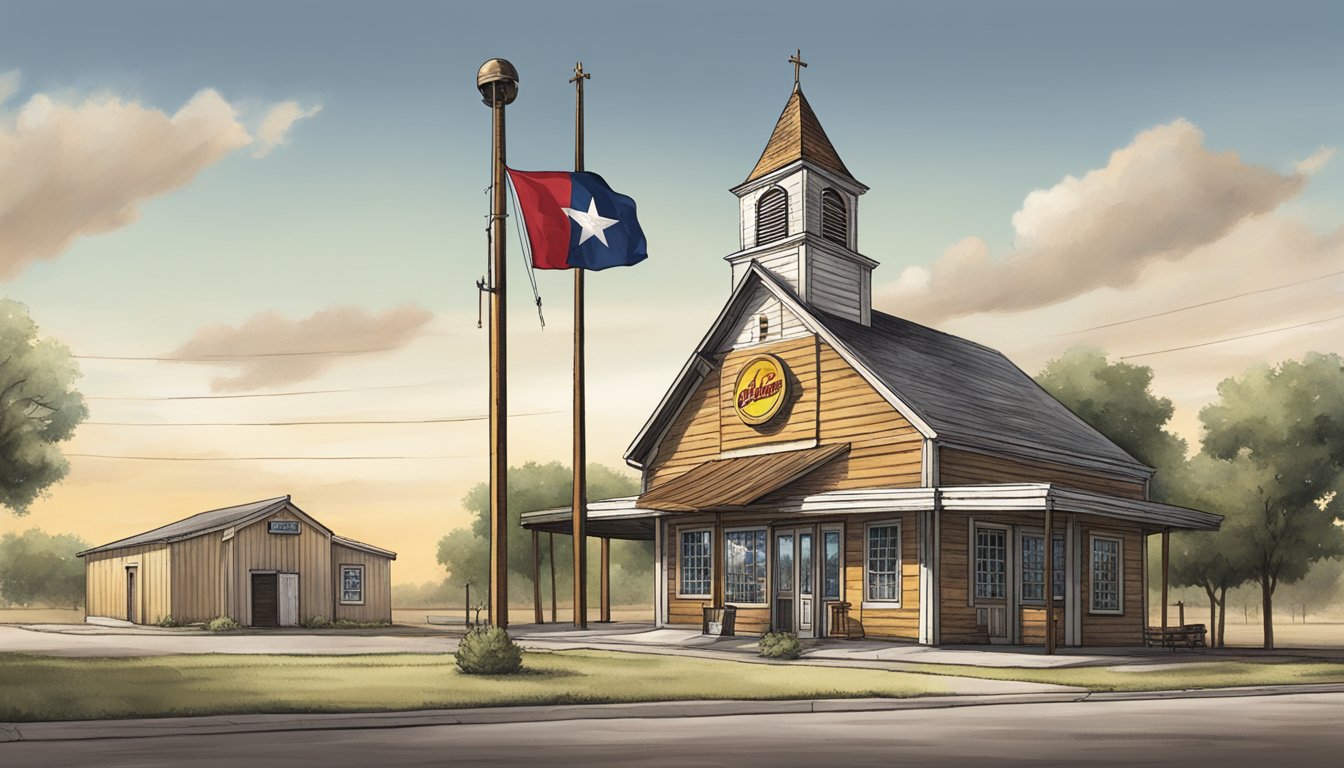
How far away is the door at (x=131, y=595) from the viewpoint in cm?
4709

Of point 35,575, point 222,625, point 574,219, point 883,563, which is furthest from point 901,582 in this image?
point 35,575

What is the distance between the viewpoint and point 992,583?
108 ft

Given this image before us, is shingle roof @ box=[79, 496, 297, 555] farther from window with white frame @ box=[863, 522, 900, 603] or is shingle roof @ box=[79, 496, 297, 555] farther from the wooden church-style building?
window with white frame @ box=[863, 522, 900, 603]

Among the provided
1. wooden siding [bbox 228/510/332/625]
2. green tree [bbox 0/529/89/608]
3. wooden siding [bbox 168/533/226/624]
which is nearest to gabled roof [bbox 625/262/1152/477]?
wooden siding [bbox 228/510/332/625]

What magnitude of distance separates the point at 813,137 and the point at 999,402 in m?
8.70

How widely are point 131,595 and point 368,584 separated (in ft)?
25.9

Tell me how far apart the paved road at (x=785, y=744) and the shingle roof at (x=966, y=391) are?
1582cm

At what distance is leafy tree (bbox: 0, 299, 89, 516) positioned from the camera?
57.4 metres

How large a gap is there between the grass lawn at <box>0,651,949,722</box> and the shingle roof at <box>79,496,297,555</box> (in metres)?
18.7

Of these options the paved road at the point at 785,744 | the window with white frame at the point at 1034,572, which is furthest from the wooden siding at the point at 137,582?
the paved road at the point at 785,744

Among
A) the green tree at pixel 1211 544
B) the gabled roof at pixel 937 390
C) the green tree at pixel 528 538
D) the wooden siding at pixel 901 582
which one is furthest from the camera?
the green tree at pixel 528 538

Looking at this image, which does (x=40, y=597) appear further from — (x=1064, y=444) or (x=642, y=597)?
(x=1064, y=444)

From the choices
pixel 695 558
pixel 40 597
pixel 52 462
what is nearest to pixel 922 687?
pixel 695 558

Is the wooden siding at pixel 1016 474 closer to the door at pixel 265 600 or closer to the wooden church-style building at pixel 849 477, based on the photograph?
the wooden church-style building at pixel 849 477
